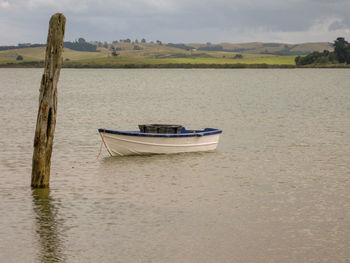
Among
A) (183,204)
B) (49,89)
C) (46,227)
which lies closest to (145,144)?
(49,89)

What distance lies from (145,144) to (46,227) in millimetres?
11020

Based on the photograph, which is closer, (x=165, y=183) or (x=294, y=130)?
(x=165, y=183)

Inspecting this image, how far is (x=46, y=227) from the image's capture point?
15.1 metres

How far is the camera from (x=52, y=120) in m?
18.3

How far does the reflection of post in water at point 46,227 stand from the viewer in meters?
12.9

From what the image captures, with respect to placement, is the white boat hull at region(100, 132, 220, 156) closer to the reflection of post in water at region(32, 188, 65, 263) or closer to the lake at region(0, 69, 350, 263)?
the lake at region(0, 69, 350, 263)

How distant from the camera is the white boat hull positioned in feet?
83.7

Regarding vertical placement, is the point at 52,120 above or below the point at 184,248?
above

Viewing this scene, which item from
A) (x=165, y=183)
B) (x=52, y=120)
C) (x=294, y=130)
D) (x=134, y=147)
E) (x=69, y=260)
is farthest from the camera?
(x=294, y=130)

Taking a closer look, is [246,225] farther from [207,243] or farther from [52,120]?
[52,120]

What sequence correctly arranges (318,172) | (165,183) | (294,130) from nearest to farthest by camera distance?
(165,183)
(318,172)
(294,130)

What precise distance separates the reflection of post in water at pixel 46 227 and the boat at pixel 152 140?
258 inches

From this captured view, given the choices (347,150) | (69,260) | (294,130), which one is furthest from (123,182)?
(294,130)

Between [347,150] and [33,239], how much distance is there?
62.3 ft
